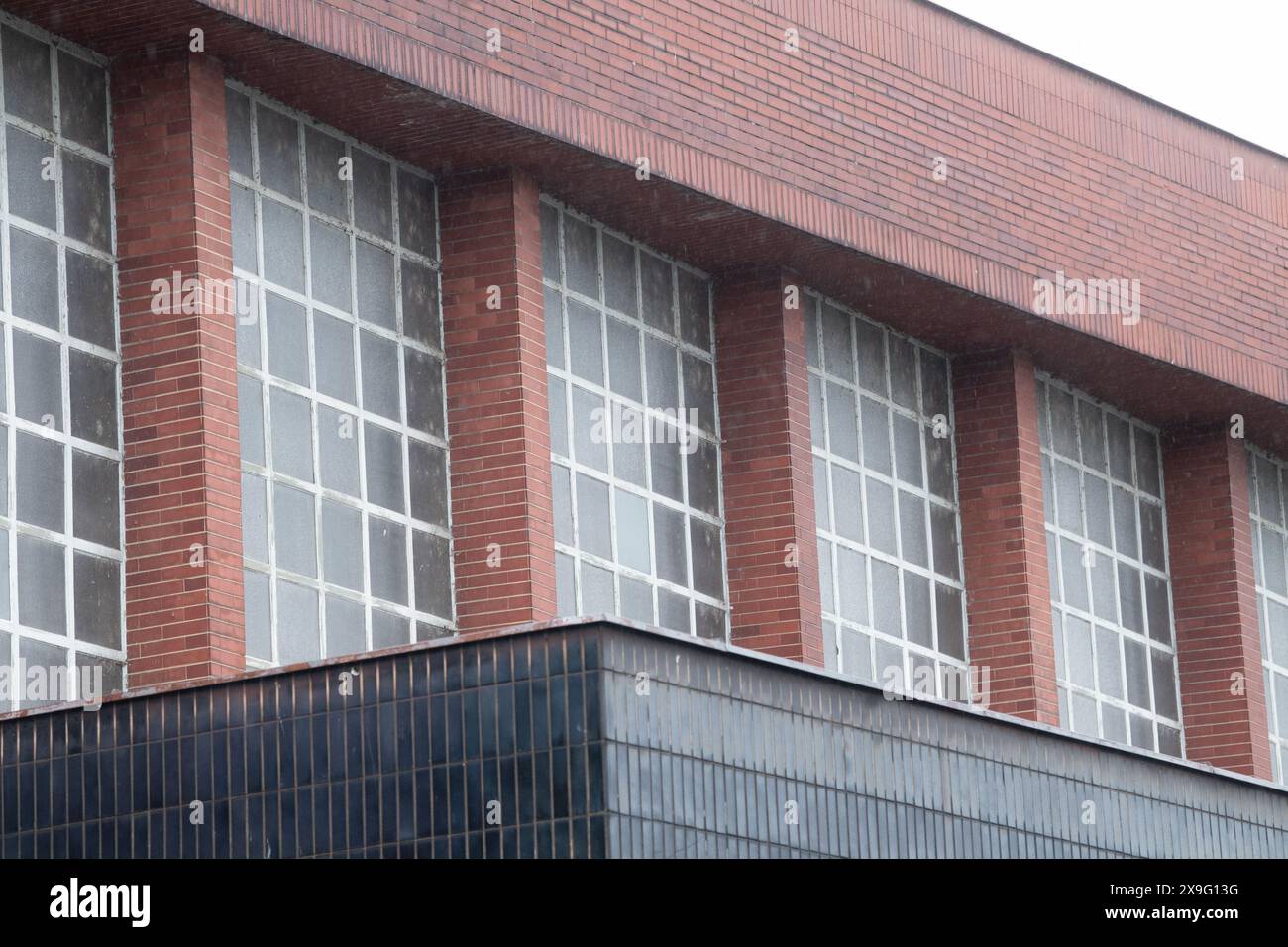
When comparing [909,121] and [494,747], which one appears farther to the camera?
[909,121]

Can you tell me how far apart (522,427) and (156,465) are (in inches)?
117

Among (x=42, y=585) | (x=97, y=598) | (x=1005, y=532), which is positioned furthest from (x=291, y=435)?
(x=1005, y=532)

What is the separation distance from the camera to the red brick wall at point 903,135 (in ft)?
57.2

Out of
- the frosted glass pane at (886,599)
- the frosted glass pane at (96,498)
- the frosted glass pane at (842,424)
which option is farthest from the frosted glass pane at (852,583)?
the frosted glass pane at (96,498)

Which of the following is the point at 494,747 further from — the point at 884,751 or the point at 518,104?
the point at 518,104

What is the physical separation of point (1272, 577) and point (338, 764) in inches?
580

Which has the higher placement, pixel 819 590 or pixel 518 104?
pixel 518 104

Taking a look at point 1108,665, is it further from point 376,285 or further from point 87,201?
point 87,201

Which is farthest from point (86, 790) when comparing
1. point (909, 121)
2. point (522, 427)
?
point (909, 121)

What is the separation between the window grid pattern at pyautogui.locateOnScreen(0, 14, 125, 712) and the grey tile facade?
1.48 metres

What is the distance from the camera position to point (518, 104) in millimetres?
17406

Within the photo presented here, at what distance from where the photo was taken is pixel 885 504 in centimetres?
2131
